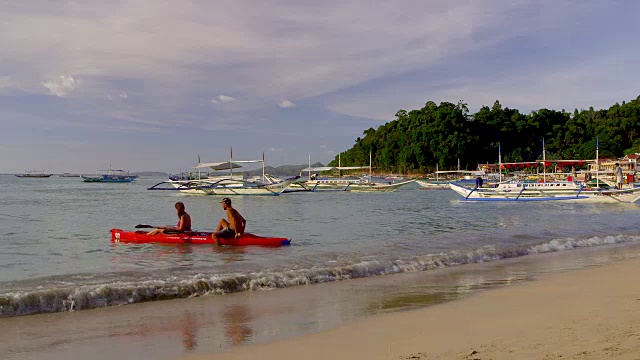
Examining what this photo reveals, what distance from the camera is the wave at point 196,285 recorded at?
8828 millimetres

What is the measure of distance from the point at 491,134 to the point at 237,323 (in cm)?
14205

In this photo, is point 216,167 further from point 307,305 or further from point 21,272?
point 307,305

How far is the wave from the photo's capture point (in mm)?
8828

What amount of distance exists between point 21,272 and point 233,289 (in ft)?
17.3

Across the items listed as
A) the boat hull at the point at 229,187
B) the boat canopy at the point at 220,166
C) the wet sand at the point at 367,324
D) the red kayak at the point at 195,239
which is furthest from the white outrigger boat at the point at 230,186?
the wet sand at the point at 367,324

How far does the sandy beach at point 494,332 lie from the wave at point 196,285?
346 centimetres

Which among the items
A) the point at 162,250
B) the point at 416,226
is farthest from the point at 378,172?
the point at 162,250

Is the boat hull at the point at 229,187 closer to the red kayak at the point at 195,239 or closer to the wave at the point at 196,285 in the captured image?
the red kayak at the point at 195,239

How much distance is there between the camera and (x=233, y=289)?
10.3 meters

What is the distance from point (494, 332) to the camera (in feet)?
21.8

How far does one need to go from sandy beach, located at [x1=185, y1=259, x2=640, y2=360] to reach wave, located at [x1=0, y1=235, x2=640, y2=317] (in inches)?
136

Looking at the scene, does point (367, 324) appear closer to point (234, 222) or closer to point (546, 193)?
point (234, 222)

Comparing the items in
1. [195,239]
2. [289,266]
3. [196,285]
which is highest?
[195,239]

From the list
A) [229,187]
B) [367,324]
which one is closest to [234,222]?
[367,324]
